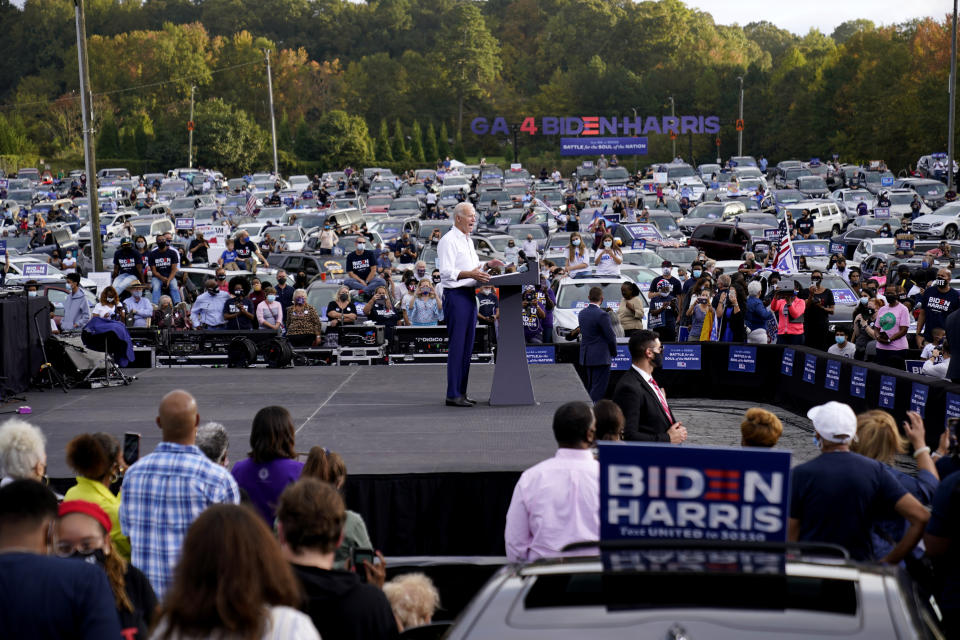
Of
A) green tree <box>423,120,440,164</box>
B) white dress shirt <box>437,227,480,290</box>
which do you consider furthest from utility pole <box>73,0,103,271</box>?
green tree <box>423,120,440,164</box>

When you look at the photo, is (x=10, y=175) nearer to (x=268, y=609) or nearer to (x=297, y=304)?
(x=297, y=304)

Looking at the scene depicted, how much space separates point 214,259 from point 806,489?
31.8 meters

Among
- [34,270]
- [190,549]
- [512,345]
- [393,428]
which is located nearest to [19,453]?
[190,549]

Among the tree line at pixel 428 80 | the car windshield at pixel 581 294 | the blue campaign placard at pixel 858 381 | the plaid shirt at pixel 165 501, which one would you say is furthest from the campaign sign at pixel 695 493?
the tree line at pixel 428 80

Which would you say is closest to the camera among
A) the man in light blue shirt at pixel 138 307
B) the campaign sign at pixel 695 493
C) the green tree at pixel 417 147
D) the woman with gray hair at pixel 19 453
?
the campaign sign at pixel 695 493

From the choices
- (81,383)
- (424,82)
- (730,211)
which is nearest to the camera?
(81,383)

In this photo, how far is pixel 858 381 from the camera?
15180mm

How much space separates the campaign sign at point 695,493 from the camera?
15.4 ft

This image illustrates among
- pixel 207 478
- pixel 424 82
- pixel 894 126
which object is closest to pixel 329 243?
pixel 207 478

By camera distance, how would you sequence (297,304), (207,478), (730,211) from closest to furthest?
(207,478), (297,304), (730,211)

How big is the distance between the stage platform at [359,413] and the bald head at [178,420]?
Answer: 370 cm

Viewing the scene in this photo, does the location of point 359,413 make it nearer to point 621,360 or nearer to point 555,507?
point 555,507

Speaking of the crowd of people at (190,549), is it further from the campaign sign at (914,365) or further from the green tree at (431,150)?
the green tree at (431,150)

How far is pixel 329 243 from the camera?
34844mm
